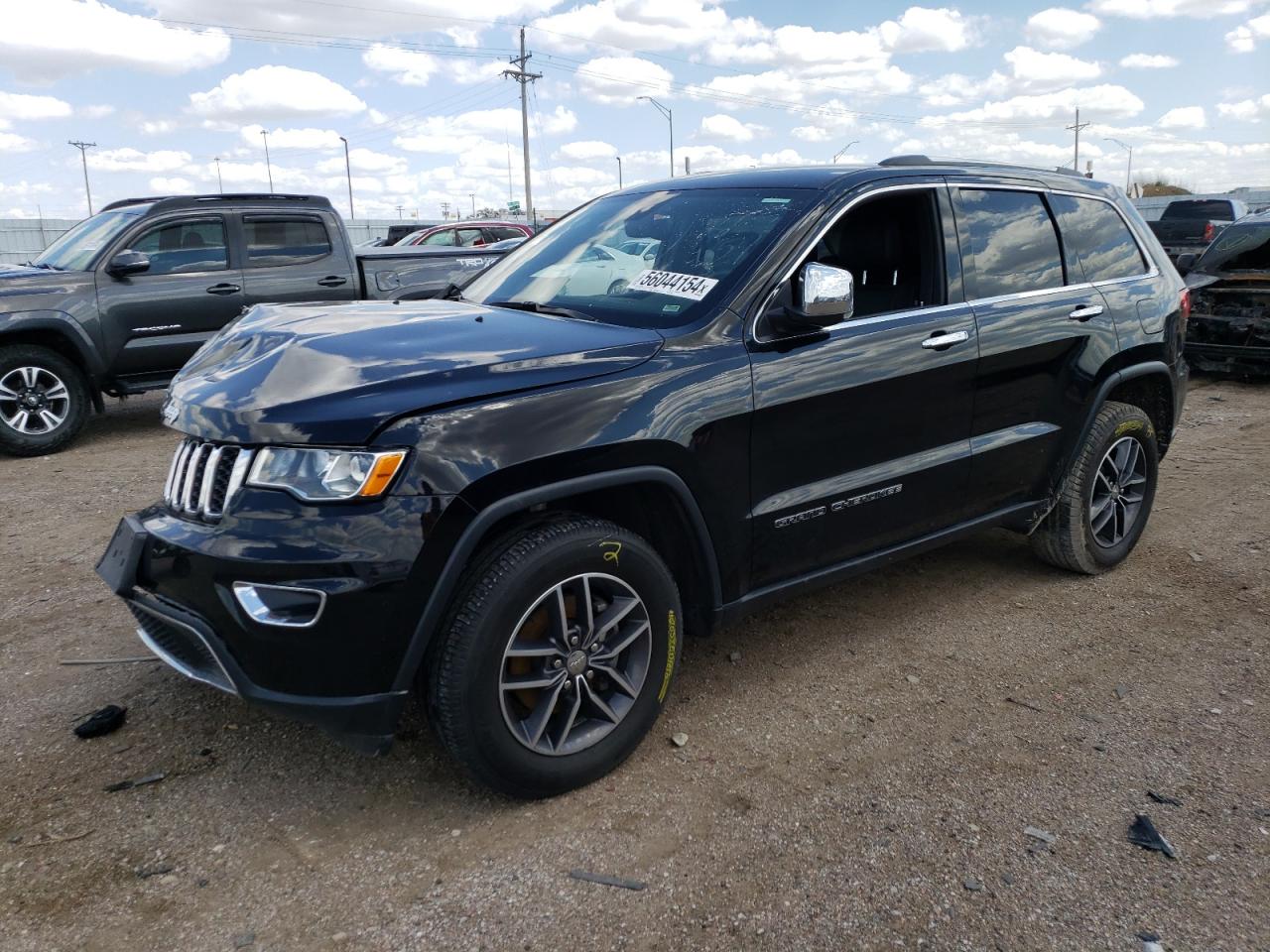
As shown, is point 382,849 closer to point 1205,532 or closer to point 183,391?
point 183,391

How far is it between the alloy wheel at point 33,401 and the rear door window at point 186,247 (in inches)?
48.4

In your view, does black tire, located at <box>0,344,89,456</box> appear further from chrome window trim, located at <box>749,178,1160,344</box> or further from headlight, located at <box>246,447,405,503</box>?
chrome window trim, located at <box>749,178,1160,344</box>

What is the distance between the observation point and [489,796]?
3027 millimetres

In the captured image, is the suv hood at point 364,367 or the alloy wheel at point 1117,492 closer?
the suv hood at point 364,367

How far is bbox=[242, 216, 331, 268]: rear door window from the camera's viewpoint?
888cm

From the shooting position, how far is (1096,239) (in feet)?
15.0

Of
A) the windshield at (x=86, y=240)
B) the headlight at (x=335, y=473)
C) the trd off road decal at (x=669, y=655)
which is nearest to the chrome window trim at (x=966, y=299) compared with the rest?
the trd off road decal at (x=669, y=655)

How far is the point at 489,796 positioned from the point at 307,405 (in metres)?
1.32

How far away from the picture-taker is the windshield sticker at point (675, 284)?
10.8ft

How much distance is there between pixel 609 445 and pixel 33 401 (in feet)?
22.5

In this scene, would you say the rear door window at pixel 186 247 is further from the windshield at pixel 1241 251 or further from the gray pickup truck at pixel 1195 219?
the gray pickup truck at pixel 1195 219

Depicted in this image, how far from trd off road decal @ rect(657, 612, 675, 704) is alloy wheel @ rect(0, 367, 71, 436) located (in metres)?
6.78

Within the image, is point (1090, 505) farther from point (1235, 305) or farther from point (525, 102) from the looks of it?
point (525, 102)

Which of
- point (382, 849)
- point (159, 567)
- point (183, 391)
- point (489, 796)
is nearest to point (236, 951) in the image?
point (382, 849)
